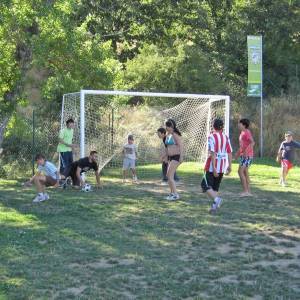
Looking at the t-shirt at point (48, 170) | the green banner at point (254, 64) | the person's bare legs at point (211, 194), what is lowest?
the person's bare legs at point (211, 194)

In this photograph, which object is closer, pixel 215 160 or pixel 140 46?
pixel 215 160

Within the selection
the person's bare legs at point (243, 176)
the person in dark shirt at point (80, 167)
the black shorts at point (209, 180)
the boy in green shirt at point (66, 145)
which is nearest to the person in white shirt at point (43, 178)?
the person in dark shirt at point (80, 167)

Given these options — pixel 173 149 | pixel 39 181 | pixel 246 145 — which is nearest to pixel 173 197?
pixel 173 149

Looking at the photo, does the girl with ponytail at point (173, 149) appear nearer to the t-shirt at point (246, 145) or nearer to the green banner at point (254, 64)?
the t-shirt at point (246, 145)

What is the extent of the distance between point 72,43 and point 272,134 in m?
13.7

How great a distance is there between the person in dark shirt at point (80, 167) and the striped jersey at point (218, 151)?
12.8 feet

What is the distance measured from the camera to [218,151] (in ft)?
32.3

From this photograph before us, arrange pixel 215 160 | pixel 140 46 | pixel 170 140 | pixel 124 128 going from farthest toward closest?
pixel 140 46
pixel 124 128
pixel 170 140
pixel 215 160

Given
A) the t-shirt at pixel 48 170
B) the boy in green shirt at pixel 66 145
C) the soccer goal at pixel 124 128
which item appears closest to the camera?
the t-shirt at pixel 48 170

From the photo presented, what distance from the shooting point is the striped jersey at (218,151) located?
981 cm

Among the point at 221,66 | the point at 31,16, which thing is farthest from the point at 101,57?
the point at 221,66

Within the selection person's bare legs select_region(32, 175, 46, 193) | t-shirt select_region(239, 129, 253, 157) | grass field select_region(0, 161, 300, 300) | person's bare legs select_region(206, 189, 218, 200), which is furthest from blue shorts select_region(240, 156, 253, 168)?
person's bare legs select_region(32, 175, 46, 193)

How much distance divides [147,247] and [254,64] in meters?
17.4

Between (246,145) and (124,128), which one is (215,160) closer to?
(246,145)
